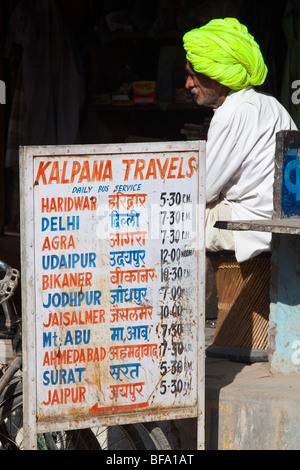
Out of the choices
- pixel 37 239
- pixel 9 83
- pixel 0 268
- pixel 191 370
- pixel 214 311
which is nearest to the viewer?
pixel 37 239

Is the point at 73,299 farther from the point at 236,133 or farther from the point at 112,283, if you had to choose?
the point at 236,133

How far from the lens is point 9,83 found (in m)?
6.47

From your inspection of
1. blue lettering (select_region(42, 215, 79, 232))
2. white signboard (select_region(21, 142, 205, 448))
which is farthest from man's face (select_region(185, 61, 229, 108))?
blue lettering (select_region(42, 215, 79, 232))

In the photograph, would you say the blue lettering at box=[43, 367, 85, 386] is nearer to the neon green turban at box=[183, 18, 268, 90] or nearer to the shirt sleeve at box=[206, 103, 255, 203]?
the shirt sleeve at box=[206, 103, 255, 203]

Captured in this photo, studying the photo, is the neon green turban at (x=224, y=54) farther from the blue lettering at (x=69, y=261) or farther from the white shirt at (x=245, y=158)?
the blue lettering at (x=69, y=261)

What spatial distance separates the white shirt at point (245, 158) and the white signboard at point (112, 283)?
473mm

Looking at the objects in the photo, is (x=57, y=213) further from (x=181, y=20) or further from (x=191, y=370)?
(x=181, y=20)

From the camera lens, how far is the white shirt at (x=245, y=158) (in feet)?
12.5

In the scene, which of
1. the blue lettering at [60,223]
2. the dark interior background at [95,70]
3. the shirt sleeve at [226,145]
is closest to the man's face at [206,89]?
the shirt sleeve at [226,145]

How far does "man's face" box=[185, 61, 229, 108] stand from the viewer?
4.01 m

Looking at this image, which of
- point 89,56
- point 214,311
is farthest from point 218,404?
point 89,56

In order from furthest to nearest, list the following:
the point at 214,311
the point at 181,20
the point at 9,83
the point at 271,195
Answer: the point at 9,83, the point at 181,20, the point at 214,311, the point at 271,195

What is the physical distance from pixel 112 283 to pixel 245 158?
0.97 meters

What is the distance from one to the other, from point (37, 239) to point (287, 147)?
1.16 m
